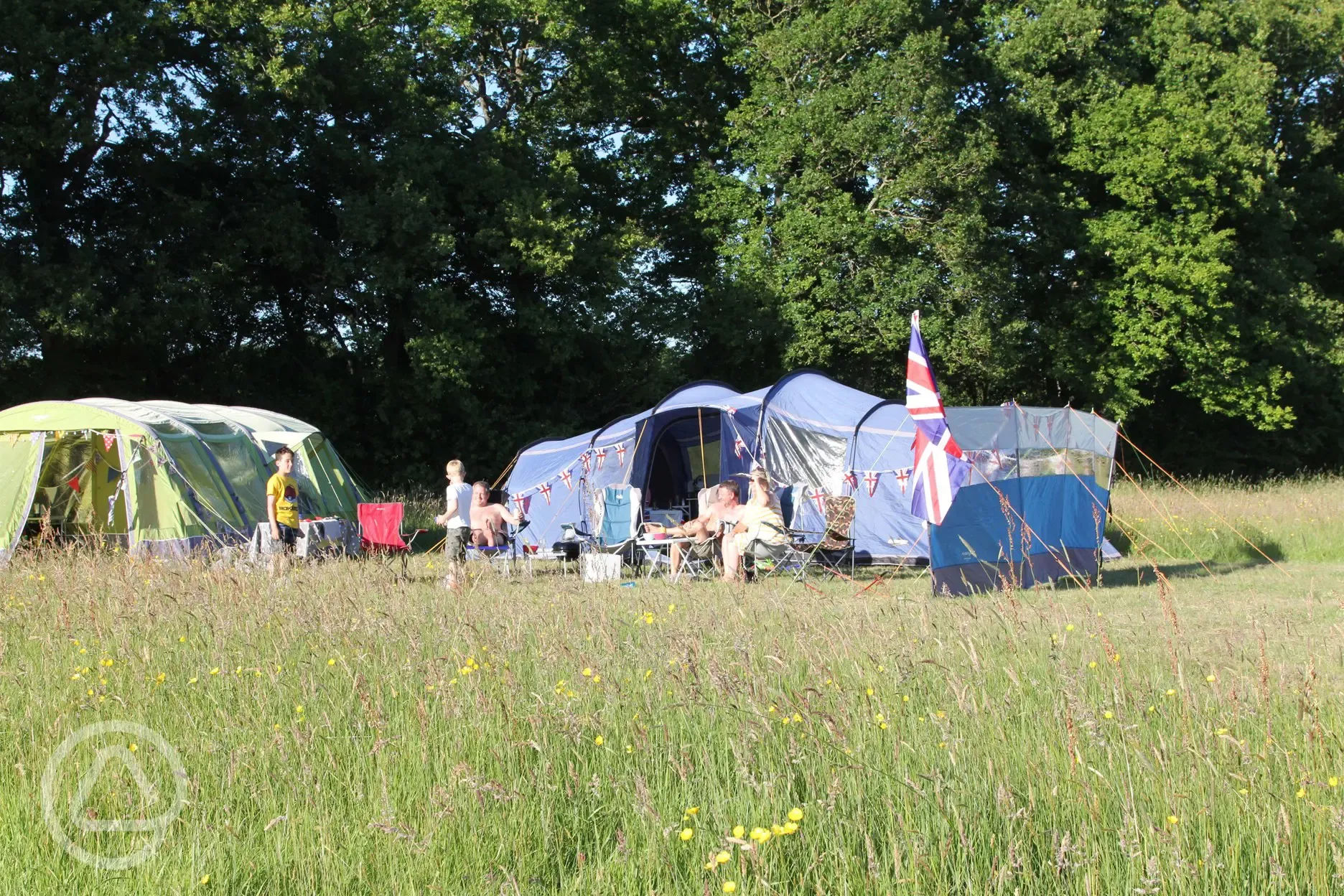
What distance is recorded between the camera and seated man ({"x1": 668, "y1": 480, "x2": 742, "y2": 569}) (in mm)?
9438

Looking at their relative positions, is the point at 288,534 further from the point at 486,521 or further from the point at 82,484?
the point at 82,484

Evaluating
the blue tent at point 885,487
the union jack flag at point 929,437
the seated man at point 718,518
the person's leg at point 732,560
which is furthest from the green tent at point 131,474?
the union jack flag at point 929,437

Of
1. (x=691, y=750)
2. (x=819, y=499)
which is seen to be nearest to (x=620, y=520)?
(x=819, y=499)

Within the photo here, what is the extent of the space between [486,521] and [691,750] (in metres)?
Result: 5.97

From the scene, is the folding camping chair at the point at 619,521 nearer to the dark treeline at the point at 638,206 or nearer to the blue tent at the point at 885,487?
the blue tent at the point at 885,487

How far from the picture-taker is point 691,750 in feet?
10.7

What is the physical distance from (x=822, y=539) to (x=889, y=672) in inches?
227

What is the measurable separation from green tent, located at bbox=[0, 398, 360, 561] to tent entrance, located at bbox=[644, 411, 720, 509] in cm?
422

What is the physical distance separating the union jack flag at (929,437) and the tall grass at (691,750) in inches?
107

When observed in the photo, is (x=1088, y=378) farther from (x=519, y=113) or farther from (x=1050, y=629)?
(x=1050, y=629)

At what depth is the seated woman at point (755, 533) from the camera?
905 cm

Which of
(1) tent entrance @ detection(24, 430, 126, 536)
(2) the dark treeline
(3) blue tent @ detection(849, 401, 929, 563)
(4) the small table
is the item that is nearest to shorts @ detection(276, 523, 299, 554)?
(4) the small table

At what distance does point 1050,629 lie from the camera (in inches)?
172

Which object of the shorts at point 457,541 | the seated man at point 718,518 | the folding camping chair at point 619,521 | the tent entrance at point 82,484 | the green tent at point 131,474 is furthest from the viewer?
the tent entrance at point 82,484
